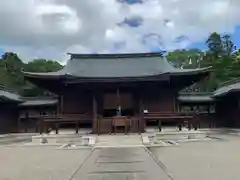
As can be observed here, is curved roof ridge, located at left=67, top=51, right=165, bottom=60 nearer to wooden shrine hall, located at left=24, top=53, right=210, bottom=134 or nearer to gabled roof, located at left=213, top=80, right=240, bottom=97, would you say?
wooden shrine hall, located at left=24, top=53, right=210, bottom=134

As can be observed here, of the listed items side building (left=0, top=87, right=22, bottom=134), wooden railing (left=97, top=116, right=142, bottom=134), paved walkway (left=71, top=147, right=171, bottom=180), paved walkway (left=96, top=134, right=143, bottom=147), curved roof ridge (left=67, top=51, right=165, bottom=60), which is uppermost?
curved roof ridge (left=67, top=51, right=165, bottom=60)

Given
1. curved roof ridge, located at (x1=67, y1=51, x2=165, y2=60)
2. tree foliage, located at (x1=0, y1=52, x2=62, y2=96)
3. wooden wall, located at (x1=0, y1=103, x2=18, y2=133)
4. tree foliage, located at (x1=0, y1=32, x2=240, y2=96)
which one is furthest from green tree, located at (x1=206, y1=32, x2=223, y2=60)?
wooden wall, located at (x1=0, y1=103, x2=18, y2=133)

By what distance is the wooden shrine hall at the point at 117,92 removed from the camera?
81.3 ft

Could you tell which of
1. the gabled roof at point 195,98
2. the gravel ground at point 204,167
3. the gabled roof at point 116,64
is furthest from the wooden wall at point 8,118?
the gravel ground at point 204,167

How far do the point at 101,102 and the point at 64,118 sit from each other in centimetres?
368

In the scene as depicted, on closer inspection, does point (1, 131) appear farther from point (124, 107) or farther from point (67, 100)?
point (124, 107)

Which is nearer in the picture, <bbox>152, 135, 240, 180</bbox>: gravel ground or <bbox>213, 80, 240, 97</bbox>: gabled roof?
<bbox>152, 135, 240, 180</bbox>: gravel ground

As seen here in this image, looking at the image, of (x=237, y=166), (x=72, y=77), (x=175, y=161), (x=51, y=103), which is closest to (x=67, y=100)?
(x=72, y=77)

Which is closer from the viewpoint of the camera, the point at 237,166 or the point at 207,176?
the point at 207,176

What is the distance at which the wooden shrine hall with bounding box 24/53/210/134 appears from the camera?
975 inches

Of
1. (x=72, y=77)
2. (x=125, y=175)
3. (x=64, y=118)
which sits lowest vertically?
(x=125, y=175)

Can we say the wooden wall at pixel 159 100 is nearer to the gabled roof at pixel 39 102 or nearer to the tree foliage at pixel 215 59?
the gabled roof at pixel 39 102

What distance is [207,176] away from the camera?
858 centimetres

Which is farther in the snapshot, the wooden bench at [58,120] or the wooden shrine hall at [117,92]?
the wooden shrine hall at [117,92]
